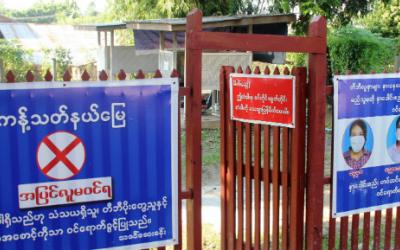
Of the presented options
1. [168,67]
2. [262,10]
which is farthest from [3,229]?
[262,10]

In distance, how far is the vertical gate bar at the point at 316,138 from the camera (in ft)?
12.0

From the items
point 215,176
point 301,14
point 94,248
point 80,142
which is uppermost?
point 301,14

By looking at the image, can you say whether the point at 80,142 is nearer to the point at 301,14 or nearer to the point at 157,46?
the point at 157,46

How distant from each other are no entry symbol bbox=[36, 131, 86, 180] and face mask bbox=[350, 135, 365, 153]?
2.15 m

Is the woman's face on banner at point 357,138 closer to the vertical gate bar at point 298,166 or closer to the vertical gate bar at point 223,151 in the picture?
the vertical gate bar at point 298,166

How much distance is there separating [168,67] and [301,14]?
4.79 metres

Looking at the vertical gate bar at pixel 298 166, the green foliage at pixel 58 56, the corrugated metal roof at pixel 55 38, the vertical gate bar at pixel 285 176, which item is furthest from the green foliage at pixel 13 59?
the vertical gate bar at pixel 298 166

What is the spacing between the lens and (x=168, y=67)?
1120 cm

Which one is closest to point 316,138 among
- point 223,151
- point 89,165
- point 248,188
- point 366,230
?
point 248,188

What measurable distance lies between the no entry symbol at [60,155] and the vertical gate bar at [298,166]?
164 cm

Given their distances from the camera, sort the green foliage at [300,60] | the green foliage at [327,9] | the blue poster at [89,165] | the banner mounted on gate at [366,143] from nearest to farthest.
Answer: the blue poster at [89,165]
the banner mounted on gate at [366,143]
the green foliage at [327,9]
the green foliage at [300,60]

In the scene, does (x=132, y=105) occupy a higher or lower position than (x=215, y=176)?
higher

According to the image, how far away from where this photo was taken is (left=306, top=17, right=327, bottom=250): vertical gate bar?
3.64m

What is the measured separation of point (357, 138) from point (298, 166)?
1.89ft
